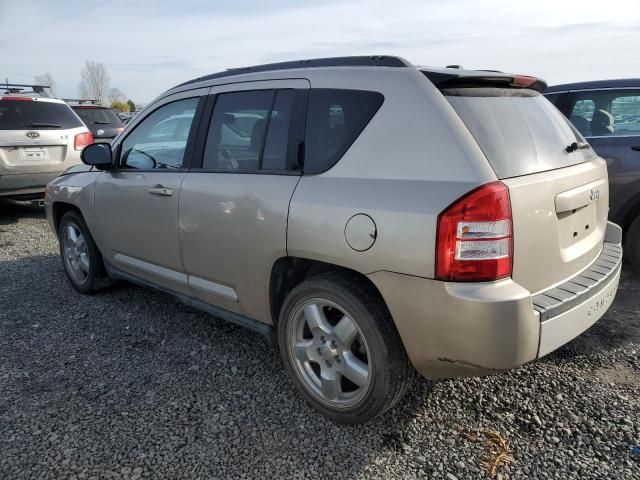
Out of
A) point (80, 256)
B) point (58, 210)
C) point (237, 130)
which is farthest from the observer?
point (58, 210)

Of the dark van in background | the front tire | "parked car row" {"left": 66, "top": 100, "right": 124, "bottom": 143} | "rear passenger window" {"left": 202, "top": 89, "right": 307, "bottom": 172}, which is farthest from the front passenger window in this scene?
"parked car row" {"left": 66, "top": 100, "right": 124, "bottom": 143}

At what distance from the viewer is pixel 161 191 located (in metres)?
3.40

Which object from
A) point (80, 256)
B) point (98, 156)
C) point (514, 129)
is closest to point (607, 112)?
point (514, 129)

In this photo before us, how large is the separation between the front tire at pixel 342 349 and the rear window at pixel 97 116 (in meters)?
9.15

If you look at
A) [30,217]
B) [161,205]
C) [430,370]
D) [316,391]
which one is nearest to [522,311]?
[430,370]

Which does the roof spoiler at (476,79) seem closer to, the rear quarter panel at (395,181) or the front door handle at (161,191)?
the rear quarter panel at (395,181)

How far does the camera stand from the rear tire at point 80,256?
4434 mm

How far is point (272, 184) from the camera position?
2756 millimetres

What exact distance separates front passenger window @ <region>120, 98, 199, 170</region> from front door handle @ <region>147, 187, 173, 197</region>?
16 cm

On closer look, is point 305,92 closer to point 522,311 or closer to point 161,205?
point 161,205

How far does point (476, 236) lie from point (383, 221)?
0.39 meters

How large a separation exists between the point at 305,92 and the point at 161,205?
4.25 ft

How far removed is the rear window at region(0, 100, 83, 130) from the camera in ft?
23.8

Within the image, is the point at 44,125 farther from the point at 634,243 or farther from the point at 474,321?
the point at 634,243
